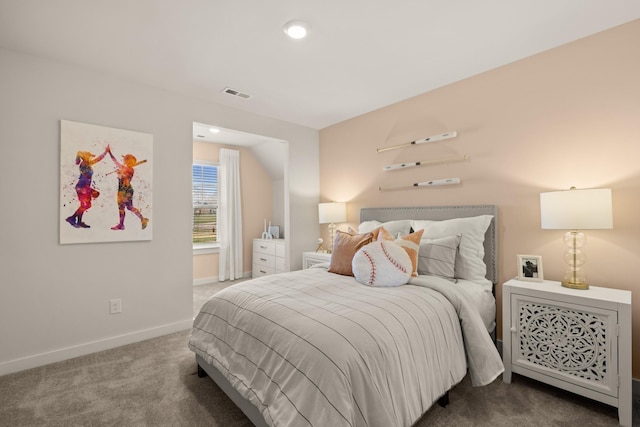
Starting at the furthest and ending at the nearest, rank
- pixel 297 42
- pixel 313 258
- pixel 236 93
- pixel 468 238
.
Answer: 1. pixel 313 258
2. pixel 236 93
3. pixel 468 238
4. pixel 297 42

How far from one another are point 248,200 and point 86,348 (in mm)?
3356

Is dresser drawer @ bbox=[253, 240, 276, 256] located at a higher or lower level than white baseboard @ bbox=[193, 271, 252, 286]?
higher

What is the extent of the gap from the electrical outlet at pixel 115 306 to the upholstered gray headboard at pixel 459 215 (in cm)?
267

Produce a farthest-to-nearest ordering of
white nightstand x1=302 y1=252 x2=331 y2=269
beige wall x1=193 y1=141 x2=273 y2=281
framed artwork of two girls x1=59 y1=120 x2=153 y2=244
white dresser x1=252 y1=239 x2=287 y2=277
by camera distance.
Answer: beige wall x1=193 y1=141 x2=273 y2=281 < white dresser x1=252 y1=239 x2=287 y2=277 < white nightstand x1=302 y1=252 x2=331 y2=269 < framed artwork of two girls x1=59 y1=120 x2=153 y2=244

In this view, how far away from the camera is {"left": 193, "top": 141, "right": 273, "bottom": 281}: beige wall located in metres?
5.09

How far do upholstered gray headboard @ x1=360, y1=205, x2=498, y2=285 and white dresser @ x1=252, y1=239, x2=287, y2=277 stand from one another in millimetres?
1760

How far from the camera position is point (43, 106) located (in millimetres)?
2402

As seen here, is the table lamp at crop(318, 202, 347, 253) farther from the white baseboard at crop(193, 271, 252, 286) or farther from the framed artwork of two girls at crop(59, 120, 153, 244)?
the white baseboard at crop(193, 271, 252, 286)

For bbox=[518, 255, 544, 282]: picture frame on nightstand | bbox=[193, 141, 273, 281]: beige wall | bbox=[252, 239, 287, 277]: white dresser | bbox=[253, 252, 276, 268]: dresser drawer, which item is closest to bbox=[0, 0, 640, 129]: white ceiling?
bbox=[518, 255, 544, 282]: picture frame on nightstand

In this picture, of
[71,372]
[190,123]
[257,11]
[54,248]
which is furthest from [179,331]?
[257,11]

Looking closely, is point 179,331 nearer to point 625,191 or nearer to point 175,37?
point 175,37

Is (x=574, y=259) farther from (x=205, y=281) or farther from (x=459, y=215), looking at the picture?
(x=205, y=281)

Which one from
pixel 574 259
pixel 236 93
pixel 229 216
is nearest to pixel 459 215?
pixel 574 259

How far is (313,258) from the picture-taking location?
3824mm
